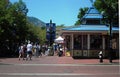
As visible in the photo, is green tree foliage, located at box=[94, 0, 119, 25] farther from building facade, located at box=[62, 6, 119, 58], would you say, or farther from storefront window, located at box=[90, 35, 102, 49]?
→ storefront window, located at box=[90, 35, 102, 49]

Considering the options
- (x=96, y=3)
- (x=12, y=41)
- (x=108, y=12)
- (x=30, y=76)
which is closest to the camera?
(x=30, y=76)

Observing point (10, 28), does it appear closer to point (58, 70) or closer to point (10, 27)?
point (10, 27)

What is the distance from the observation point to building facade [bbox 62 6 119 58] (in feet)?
140

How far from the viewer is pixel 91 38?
43.9 meters

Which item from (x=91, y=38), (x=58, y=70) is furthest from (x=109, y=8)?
(x=58, y=70)

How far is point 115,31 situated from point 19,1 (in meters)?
24.6

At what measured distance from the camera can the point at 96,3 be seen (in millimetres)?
46719

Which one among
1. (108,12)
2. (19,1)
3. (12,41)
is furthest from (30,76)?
(19,1)

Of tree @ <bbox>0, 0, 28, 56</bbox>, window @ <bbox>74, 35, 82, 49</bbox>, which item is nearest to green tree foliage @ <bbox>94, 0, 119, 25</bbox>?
window @ <bbox>74, 35, 82, 49</bbox>

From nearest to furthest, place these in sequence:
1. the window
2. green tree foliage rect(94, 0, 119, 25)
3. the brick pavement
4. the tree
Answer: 1. the brick pavement
2. green tree foliage rect(94, 0, 119, 25)
3. the window
4. the tree

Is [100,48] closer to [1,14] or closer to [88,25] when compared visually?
[88,25]

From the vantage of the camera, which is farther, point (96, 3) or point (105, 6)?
point (96, 3)

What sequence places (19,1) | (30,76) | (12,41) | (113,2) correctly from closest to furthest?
(30,76) → (113,2) → (12,41) → (19,1)

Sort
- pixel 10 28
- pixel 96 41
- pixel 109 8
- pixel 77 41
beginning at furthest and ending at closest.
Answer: pixel 10 28 → pixel 77 41 → pixel 96 41 → pixel 109 8
